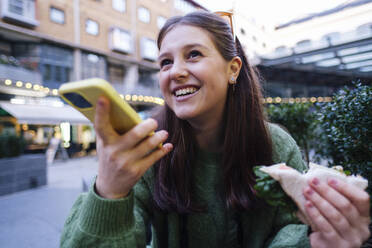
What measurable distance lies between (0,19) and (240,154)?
50.1 feet

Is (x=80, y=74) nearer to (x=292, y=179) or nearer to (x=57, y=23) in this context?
A: (x=57, y=23)

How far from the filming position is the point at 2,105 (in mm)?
9617

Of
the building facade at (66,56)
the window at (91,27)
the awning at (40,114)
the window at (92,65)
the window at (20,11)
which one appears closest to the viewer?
the awning at (40,114)

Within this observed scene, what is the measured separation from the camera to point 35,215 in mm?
3619

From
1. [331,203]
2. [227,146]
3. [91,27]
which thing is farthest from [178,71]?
[91,27]

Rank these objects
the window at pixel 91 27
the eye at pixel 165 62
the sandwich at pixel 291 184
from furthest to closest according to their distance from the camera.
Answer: the window at pixel 91 27, the eye at pixel 165 62, the sandwich at pixel 291 184

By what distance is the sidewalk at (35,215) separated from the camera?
9.12 feet

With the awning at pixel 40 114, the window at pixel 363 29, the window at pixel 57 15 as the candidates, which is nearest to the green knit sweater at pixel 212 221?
the window at pixel 363 29

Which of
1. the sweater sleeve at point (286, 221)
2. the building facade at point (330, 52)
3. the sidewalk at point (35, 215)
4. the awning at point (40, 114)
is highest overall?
the building facade at point (330, 52)

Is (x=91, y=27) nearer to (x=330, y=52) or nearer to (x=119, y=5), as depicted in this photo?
(x=119, y=5)

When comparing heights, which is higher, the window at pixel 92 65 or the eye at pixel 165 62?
the window at pixel 92 65

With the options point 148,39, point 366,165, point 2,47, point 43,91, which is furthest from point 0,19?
point 366,165

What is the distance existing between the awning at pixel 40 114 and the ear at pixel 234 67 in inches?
391

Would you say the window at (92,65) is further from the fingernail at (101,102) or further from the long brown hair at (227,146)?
the fingernail at (101,102)
